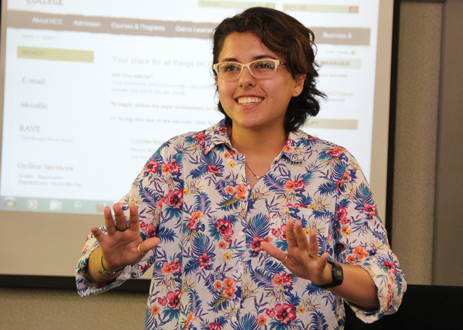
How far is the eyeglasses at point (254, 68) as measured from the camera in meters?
1.29

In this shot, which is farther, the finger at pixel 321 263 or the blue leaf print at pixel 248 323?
the blue leaf print at pixel 248 323

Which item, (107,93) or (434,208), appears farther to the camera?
(434,208)

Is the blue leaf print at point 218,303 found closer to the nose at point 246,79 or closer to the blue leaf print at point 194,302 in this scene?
the blue leaf print at point 194,302

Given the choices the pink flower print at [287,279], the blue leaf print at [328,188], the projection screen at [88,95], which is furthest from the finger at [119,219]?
the projection screen at [88,95]

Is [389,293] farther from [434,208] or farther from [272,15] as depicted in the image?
[434,208]

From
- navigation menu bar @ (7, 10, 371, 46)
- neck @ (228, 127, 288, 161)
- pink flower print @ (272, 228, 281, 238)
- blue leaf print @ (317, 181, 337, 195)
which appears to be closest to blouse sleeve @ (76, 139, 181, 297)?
neck @ (228, 127, 288, 161)

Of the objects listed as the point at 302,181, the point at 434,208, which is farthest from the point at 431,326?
the point at 434,208

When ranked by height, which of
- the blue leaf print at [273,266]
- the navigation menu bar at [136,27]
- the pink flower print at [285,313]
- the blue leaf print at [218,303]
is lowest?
the pink flower print at [285,313]

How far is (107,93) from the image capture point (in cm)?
246

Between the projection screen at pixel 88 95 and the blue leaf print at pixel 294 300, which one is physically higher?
the projection screen at pixel 88 95

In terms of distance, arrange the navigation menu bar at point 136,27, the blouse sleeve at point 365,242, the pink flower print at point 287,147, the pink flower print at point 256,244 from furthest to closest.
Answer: the navigation menu bar at point 136,27, the pink flower print at point 287,147, the pink flower print at point 256,244, the blouse sleeve at point 365,242

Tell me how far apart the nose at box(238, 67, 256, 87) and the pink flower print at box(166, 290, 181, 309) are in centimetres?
63

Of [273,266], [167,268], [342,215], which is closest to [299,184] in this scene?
[342,215]

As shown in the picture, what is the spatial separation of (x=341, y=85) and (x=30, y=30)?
1787 millimetres
